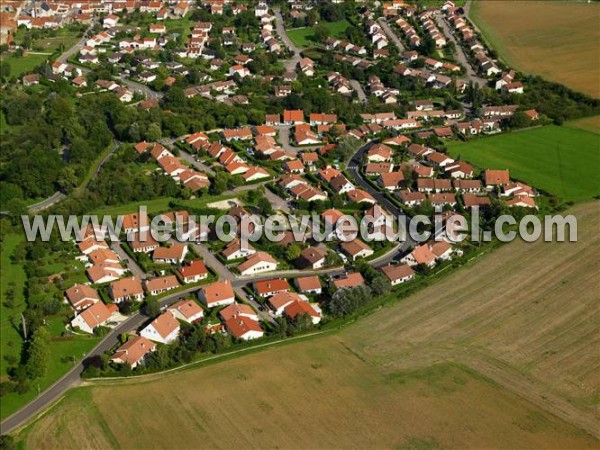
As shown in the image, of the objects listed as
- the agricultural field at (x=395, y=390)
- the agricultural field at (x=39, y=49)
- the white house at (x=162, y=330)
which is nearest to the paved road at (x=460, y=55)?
the agricultural field at (x=395, y=390)

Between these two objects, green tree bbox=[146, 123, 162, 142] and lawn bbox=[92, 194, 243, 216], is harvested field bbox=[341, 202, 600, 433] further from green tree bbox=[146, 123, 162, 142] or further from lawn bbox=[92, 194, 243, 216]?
green tree bbox=[146, 123, 162, 142]

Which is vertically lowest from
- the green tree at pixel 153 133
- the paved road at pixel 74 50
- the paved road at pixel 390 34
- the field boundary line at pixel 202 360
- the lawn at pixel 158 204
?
the field boundary line at pixel 202 360

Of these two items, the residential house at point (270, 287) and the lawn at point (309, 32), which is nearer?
the residential house at point (270, 287)

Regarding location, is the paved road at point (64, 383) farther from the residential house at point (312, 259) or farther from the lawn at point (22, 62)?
the lawn at point (22, 62)

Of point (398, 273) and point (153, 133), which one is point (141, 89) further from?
point (398, 273)

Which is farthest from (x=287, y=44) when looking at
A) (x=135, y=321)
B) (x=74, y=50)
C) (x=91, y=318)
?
(x=91, y=318)

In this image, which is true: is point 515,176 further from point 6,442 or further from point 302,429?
point 6,442
